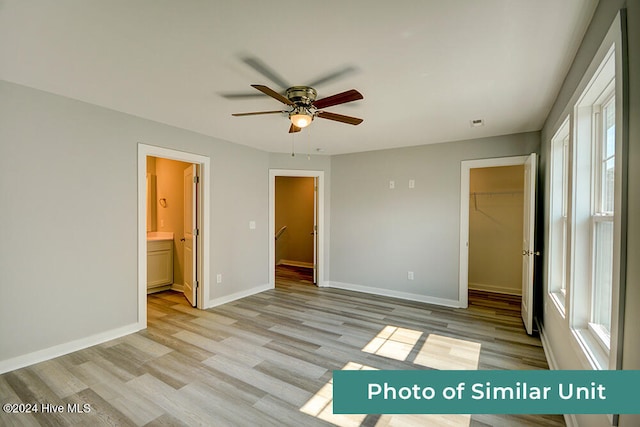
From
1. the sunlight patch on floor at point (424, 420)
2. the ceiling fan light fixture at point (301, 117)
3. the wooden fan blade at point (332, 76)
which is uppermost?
the wooden fan blade at point (332, 76)

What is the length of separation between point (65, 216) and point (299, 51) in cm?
266

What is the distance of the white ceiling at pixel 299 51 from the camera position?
1521 mm

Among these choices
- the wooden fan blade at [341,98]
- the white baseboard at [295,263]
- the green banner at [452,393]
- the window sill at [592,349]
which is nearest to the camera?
the window sill at [592,349]

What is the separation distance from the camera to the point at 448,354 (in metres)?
2.73

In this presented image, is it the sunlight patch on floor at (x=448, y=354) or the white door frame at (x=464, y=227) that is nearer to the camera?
the sunlight patch on floor at (x=448, y=354)

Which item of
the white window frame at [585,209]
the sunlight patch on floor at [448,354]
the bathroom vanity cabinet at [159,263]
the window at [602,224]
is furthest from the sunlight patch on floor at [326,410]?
the bathroom vanity cabinet at [159,263]

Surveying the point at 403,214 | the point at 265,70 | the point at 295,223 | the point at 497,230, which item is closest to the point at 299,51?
the point at 265,70

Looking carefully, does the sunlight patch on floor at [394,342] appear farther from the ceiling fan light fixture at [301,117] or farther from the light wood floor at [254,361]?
the ceiling fan light fixture at [301,117]

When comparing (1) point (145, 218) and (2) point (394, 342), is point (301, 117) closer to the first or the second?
(1) point (145, 218)

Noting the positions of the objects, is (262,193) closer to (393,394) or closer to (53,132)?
(53,132)

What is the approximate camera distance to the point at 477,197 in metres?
5.07

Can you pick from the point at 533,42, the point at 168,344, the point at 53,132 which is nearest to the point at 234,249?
the point at 168,344

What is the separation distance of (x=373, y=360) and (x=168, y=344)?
6.85 ft

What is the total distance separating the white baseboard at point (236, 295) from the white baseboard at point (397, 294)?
121cm
